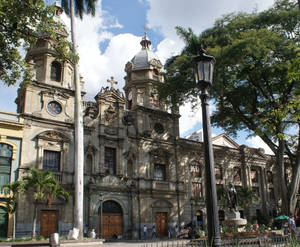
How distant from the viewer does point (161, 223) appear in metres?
29.6

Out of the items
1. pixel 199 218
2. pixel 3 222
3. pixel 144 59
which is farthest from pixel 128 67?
pixel 3 222

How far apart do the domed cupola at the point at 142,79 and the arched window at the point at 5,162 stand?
12.9m

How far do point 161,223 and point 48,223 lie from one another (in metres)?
10.4

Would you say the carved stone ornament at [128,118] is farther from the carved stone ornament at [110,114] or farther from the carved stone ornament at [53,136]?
the carved stone ornament at [53,136]

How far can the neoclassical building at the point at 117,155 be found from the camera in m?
24.8

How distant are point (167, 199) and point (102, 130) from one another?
29.2 feet

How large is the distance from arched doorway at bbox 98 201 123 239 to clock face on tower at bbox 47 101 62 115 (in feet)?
27.8

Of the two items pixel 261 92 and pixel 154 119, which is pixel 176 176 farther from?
pixel 261 92

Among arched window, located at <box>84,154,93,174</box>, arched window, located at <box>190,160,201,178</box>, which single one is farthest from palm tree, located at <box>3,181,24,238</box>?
arched window, located at <box>190,160,201,178</box>

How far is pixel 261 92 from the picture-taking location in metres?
26.1

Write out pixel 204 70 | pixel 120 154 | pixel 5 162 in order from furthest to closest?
pixel 120 154 < pixel 5 162 < pixel 204 70

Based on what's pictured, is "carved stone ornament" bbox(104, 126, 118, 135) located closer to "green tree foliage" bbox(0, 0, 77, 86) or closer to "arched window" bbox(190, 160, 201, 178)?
"arched window" bbox(190, 160, 201, 178)

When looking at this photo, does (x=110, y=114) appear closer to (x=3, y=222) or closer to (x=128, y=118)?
(x=128, y=118)

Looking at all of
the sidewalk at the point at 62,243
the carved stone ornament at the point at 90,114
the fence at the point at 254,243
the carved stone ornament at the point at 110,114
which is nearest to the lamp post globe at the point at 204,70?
the fence at the point at 254,243
